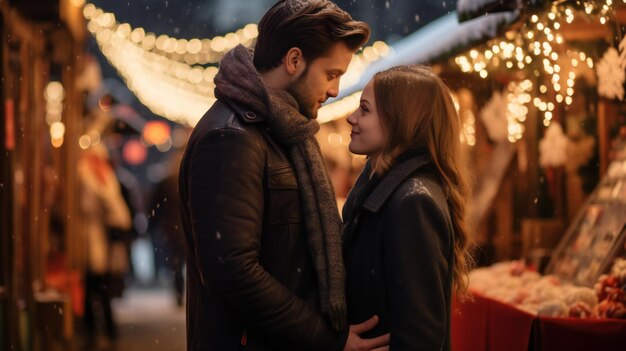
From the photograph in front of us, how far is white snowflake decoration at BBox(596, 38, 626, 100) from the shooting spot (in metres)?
5.34

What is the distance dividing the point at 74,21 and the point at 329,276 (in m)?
9.17

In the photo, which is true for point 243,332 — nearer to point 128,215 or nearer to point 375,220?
point 375,220

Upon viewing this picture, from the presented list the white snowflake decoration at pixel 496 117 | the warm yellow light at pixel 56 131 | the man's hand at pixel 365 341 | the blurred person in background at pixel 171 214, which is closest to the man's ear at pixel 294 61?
the man's hand at pixel 365 341

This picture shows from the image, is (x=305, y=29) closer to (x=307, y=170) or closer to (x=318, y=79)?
(x=318, y=79)

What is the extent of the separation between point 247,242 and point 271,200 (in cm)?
22

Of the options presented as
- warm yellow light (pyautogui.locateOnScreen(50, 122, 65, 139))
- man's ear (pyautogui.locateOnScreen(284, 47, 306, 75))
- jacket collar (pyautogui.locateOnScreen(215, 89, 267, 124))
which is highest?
man's ear (pyautogui.locateOnScreen(284, 47, 306, 75))

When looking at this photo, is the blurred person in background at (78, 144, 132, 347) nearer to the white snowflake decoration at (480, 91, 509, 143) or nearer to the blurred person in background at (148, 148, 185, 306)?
the blurred person in background at (148, 148, 185, 306)

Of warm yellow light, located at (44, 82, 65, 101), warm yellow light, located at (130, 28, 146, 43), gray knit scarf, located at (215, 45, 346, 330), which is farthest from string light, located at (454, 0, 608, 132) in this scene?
warm yellow light, located at (44, 82, 65, 101)

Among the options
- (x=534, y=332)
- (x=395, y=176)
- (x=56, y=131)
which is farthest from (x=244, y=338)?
(x=56, y=131)

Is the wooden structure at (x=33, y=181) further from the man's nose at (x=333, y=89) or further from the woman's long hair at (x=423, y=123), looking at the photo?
the woman's long hair at (x=423, y=123)

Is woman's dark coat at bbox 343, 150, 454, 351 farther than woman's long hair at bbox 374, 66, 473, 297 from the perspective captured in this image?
No

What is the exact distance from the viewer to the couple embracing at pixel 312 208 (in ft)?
11.2

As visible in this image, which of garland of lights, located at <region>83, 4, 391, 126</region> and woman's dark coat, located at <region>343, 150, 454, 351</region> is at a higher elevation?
garland of lights, located at <region>83, 4, 391, 126</region>

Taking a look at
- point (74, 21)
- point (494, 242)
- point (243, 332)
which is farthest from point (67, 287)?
point (243, 332)
